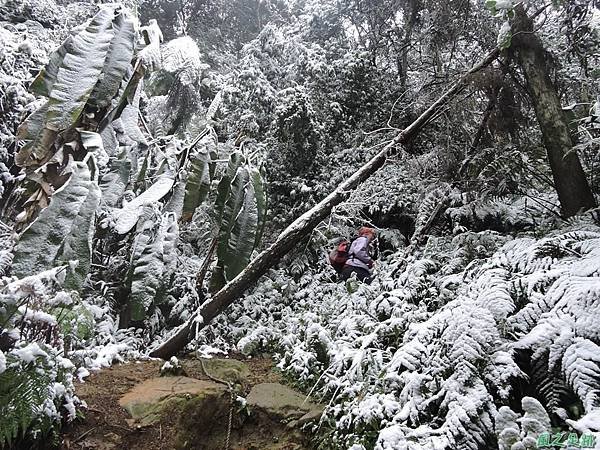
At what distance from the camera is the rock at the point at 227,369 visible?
158 inches

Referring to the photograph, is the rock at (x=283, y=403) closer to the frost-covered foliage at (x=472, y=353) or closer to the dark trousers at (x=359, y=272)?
the frost-covered foliage at (x=472, y=353)

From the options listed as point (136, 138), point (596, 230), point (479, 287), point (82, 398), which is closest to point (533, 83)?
point (596, 230)

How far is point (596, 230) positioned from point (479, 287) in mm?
1103

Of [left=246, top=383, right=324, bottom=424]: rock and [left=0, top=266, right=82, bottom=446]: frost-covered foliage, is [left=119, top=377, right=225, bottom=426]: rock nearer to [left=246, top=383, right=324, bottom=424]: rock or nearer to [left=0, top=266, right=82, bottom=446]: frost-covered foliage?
[left=246, top=383, right=324, bottom=424]: rock

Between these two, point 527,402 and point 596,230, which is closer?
point 527,402

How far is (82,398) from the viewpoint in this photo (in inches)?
124

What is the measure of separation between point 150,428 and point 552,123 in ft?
13.7

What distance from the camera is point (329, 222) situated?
17.3ft

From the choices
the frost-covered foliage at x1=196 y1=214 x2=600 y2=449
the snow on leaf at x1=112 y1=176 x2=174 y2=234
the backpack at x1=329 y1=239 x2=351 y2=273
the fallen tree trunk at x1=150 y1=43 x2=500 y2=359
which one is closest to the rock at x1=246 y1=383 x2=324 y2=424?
the frost-covered foliage at x1=196 y1=214 x2=600 y2=449

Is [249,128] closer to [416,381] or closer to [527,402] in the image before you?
[416,381]

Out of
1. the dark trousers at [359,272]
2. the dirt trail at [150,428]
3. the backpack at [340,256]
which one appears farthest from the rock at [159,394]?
the backpack at [340,256]

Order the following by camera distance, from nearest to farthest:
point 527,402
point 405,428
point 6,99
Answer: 1. point 527,402
2. point 405,428
3. point 6,99

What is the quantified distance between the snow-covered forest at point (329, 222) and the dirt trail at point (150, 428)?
119 mm

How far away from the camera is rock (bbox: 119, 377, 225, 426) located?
3.15m
